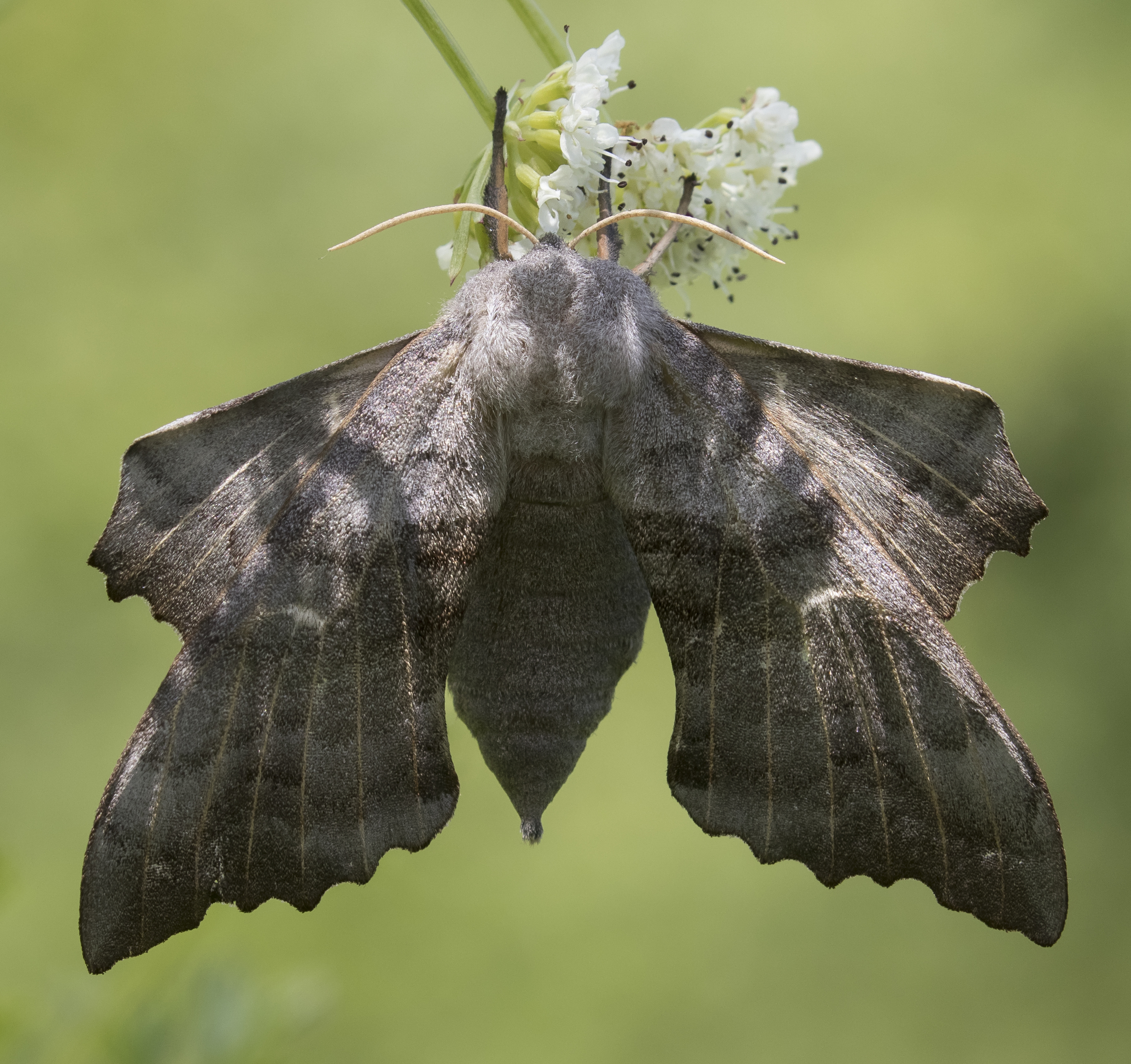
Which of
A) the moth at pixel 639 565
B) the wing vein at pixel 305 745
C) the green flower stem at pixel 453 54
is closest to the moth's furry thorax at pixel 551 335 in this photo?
the moth at pixel 639 565

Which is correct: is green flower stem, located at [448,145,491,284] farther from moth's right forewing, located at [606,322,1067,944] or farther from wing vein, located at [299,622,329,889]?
wing vein, located at [299,622,329,889]

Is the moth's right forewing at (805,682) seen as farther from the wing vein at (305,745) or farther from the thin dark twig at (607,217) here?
the wing vein at (305,745)

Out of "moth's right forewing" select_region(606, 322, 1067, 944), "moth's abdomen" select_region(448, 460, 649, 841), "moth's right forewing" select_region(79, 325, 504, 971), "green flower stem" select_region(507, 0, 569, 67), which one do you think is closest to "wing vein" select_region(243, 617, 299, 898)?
"moth's right forewing" select_region(79, 325, 504, 971)

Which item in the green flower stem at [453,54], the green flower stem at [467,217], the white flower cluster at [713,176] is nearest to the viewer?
the green flower stem at [453,54]

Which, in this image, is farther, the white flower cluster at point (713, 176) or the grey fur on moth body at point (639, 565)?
the white flower cluster at point (713, 176)

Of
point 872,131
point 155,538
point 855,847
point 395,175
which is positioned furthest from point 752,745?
point 872,131

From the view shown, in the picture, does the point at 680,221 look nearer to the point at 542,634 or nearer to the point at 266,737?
the point at 542,634

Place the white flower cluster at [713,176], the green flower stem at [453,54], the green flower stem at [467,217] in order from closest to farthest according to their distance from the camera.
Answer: the green flower stem at [453,54] → the green flower stem at [467,217] → the white flower cluster at [713,176]

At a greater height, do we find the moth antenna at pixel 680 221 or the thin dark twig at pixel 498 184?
the thin dark twig at pixel 498 184
